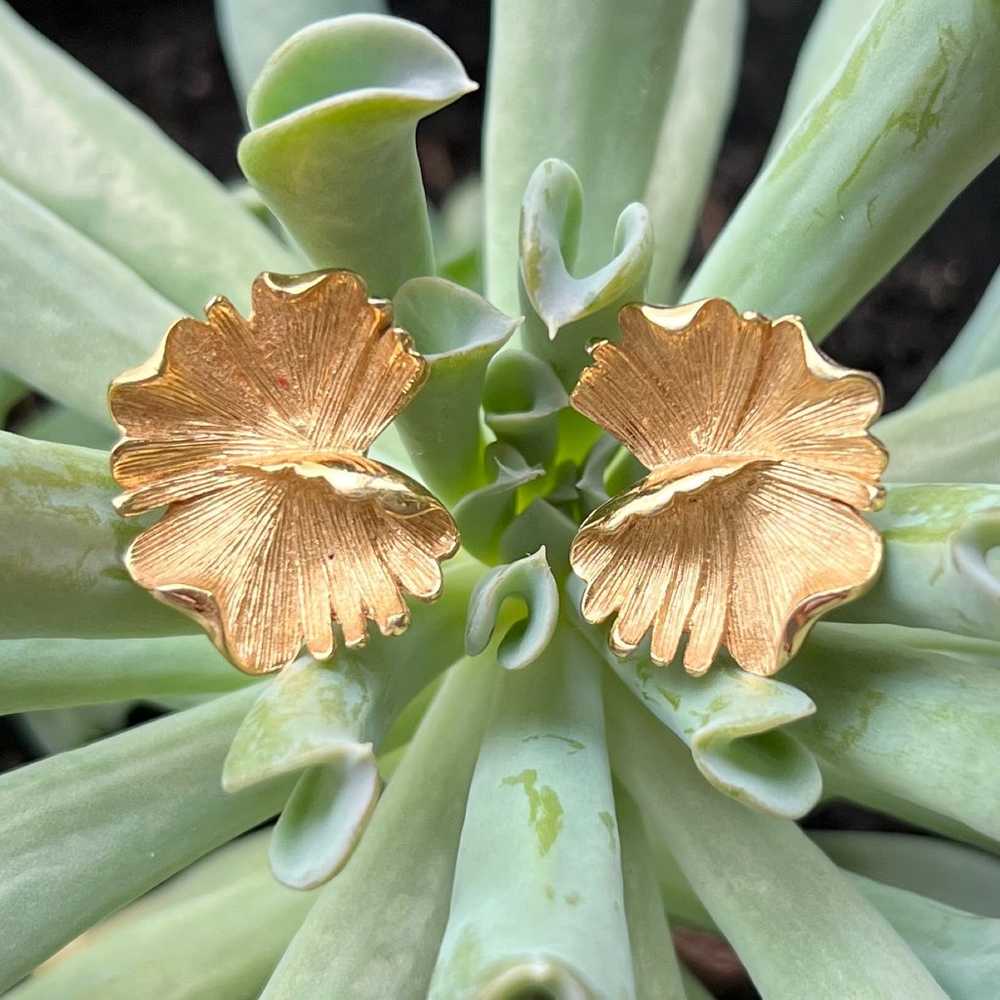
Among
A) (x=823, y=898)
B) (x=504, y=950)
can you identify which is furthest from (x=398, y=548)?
(x=823, y=898)

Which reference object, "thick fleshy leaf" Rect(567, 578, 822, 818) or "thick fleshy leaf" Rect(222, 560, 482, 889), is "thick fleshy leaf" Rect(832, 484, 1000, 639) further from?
"thick fleshy leaf" Rect(222, 560, 482, 889)

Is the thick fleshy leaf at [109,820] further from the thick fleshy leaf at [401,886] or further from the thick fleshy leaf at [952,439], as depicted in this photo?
the thick fleshy leaf at [952,439]

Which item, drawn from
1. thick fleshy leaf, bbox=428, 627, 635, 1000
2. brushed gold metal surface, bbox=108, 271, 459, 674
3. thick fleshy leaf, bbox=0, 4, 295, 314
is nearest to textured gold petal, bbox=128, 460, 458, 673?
brushed gold metal surface, bbox=108, 271, 459, 674

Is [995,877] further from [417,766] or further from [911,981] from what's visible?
[417,766]

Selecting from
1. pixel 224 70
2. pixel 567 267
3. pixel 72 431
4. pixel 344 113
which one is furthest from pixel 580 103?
pixel 224 70

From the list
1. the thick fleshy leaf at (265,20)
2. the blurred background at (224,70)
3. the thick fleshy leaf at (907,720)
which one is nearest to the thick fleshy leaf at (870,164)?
the thick fleshy leaf at (907,720)
